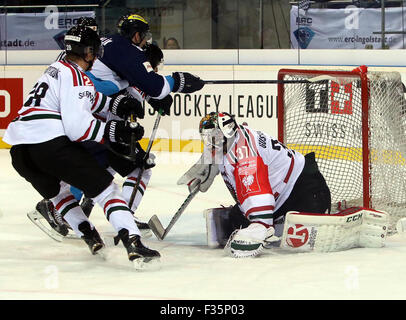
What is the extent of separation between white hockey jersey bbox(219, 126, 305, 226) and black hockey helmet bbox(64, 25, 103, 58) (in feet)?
2.26

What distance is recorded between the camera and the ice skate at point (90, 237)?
3.88 m

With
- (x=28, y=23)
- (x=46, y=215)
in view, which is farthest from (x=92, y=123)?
(x=28, y=23)

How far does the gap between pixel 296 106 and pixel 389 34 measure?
287 cm

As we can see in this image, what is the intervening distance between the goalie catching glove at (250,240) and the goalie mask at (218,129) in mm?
371

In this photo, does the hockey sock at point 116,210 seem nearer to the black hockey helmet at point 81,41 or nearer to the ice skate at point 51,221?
the black hockey helmet at point 81,41

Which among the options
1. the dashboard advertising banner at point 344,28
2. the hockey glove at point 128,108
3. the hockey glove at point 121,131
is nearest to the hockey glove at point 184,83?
the hockey glove at point 128,108

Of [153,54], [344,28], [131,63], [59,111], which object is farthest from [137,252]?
[344,28]

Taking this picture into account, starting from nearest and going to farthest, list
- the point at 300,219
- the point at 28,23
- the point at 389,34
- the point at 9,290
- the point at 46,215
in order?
the point at 9,290
the point at 300,219
the point at 46,215
the point at 389,34
the point at 28,23

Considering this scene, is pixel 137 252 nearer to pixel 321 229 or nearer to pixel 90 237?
pixel 90 237

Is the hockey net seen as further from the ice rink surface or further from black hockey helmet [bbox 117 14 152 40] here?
black hockey helmet [bbox 117 14 152 40]

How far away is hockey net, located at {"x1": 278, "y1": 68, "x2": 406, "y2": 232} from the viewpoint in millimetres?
4289

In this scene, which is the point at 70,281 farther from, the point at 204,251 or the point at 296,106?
the point at 296,106

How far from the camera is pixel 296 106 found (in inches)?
182

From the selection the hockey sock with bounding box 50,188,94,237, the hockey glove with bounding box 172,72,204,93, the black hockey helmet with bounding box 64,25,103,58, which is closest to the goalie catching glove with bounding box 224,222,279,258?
the hockey sock with bounding box 50,188,94,237
